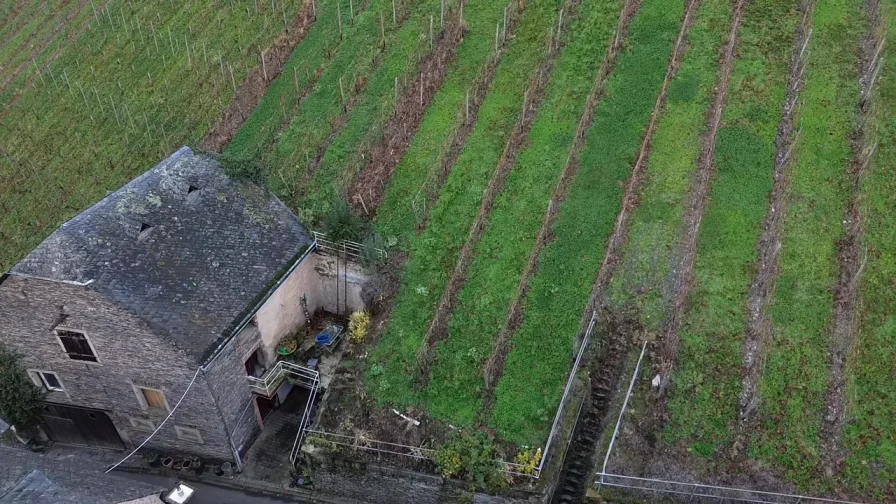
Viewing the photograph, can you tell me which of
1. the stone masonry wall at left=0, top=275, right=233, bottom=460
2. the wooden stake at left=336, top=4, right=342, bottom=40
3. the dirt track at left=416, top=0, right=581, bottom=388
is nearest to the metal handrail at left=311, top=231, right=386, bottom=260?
the dirt track at left=416, top=0, right=581, bottom=388

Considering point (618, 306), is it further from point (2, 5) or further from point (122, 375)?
point (2, 5)

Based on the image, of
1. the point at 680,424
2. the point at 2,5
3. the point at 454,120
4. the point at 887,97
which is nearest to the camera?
the point at 680,424

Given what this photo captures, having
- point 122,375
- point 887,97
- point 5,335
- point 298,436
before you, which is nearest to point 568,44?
point 887,97

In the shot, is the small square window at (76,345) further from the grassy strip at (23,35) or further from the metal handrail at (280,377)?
the grassy strip at (23,35)

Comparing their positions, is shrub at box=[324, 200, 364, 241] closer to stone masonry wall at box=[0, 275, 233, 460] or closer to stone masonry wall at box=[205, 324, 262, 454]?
stone masonry wall at box=[205, 324, 262, 454]

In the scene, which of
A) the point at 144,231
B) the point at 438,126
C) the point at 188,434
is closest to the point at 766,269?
the point at 438,126

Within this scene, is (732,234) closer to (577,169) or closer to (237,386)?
(577,169)

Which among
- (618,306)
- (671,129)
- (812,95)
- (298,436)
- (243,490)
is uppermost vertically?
(812,95)
